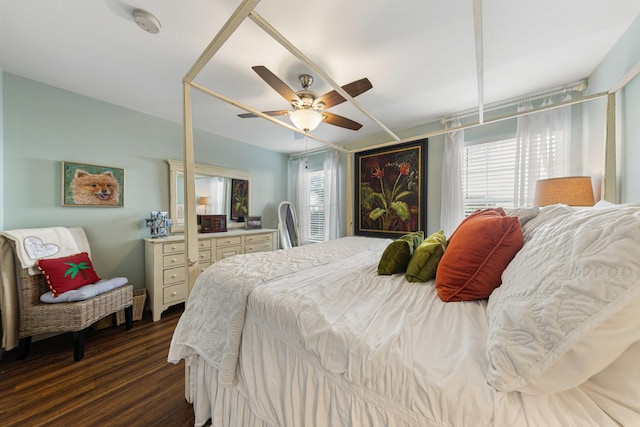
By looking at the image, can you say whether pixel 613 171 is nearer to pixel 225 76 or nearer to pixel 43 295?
pixel 225 76

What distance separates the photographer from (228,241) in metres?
3.15

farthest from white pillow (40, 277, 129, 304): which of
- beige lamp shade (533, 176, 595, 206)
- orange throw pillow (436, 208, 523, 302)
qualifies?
beige lamp shade (533, 176, 595, 206)

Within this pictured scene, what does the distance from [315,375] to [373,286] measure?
0.53 metres

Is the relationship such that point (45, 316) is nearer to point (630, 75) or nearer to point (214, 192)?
point (214, 192)

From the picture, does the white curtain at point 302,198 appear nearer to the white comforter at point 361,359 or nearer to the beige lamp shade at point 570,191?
the white comforter at point 361,359

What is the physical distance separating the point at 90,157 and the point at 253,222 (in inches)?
82.7

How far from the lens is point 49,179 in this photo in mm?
2162

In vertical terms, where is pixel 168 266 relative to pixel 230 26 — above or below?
below

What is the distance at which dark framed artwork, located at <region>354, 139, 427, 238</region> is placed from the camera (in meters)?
2.98

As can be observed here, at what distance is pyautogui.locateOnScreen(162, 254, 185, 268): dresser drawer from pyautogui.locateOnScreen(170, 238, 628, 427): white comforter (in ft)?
5.22

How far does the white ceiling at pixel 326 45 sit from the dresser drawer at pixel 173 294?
2126 millimetres

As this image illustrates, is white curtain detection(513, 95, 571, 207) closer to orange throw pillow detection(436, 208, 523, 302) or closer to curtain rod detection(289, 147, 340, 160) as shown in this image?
orange throw pillow detection(436, 208, 523, 302)

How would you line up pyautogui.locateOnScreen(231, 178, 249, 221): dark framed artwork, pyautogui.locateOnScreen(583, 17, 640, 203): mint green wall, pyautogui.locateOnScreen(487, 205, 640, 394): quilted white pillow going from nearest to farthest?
1. pyautogui.locateOnScreen(487, 205, 640, 394): quilted white pillow
2. pyautogui.locateOnScreen(583, 17, 640, 203): mint green wall
3. pyautogui.locateOnScreen(231, 178, 249, 221): dark framed artwork

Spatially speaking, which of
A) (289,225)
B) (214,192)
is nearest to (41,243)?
(214,192)
